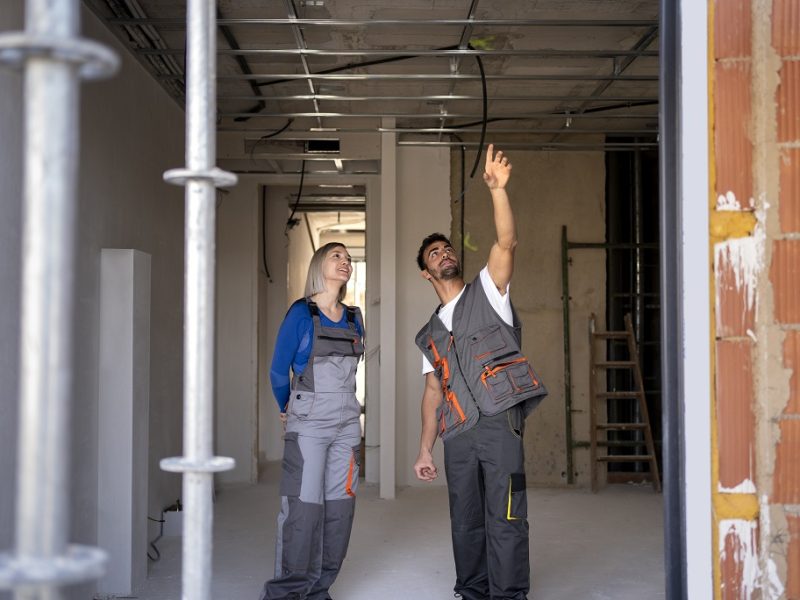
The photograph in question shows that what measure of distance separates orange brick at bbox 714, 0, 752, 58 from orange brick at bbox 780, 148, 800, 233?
0.94ft

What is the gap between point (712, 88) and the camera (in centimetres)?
212

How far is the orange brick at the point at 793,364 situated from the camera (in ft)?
6.85

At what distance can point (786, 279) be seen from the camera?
2.11m

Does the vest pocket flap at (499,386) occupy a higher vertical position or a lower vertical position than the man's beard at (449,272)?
lower

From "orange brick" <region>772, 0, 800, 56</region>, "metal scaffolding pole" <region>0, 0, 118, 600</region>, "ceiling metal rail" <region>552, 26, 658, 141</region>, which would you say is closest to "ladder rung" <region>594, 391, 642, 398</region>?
"ceiling metal rail" <region>552, 26, 658, 141</region>

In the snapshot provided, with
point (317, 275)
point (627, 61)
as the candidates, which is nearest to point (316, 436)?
point (317, 275)

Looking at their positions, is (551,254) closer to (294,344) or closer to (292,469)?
(294,344)

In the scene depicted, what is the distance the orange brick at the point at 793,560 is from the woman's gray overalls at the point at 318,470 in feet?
5.98

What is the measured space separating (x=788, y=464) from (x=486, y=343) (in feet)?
4.63

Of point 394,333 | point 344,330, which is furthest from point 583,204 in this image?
point 344,330

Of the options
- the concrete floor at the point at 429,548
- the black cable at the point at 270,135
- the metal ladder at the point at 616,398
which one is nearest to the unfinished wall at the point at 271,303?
the black cable at the point at 270,135

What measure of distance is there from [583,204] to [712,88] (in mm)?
4680

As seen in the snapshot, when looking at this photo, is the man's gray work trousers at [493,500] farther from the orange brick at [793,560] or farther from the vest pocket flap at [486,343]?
the orange brick at [793,560]

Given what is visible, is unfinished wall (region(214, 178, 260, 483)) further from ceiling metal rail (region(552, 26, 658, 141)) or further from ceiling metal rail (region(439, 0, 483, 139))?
ceiling metal rail (region(552, 26, 658, 141))
